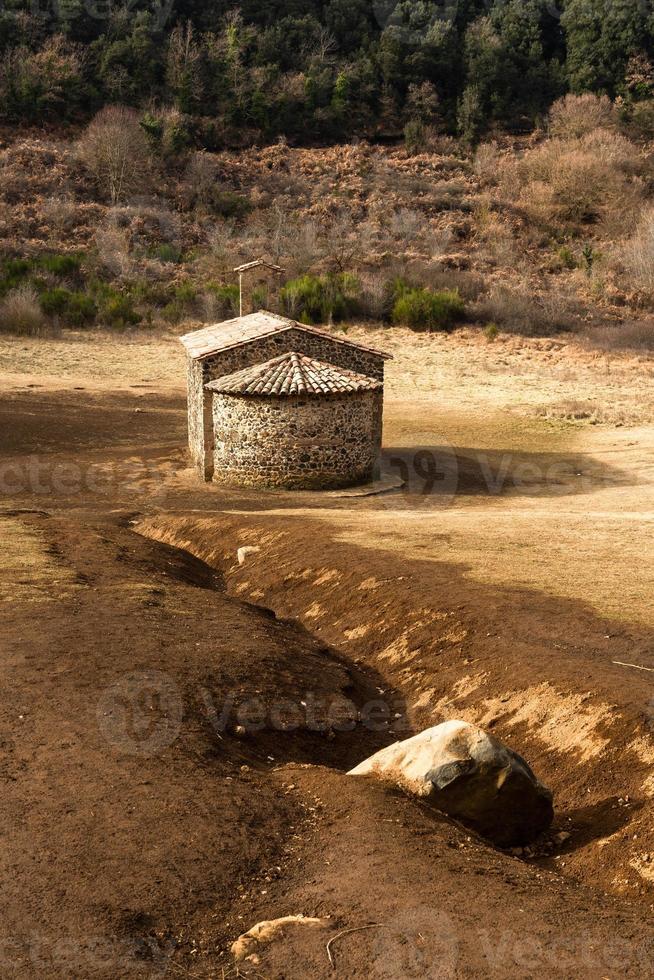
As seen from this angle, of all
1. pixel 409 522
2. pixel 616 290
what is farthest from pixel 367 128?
pixel 409 522

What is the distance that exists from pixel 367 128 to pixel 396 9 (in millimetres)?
12508

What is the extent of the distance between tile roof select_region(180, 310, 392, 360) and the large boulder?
1706 cm

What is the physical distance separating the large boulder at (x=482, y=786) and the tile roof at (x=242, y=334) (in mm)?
17064

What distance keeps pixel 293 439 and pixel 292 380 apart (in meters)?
1.30

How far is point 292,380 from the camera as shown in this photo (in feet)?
79.8

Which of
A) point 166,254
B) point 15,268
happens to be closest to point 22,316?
point 15,268

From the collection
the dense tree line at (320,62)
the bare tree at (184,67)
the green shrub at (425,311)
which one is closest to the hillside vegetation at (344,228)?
the green shrub at (425,311)

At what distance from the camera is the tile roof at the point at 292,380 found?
24.1 metres

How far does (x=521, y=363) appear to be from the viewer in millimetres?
41781

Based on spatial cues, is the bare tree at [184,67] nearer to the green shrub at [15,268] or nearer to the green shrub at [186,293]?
the green shrub at [15,268]

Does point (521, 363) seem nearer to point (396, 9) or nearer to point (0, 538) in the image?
point (0, 538)

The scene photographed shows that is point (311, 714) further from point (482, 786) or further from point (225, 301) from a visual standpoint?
point (225, 301)

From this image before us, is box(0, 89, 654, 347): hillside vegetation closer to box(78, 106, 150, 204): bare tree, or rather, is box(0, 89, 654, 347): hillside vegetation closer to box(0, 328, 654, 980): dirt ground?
box(78, 106, 150, 204): bare tree

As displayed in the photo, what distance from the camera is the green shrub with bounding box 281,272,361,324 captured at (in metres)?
45.8
